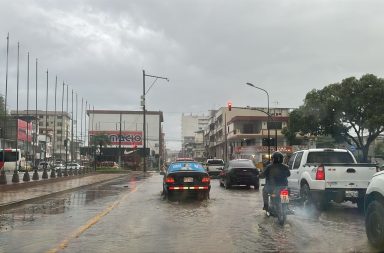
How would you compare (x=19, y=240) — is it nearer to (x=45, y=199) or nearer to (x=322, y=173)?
(x=322, y=173)

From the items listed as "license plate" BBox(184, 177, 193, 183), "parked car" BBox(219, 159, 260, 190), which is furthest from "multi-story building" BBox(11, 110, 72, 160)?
"license plate" BBox(184, 177, 193, 183)

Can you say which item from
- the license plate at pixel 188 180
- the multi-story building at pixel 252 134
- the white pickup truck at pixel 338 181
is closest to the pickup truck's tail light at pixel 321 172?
the white pickup truck at pixel 338 181

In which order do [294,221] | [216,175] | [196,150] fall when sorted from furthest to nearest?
[196,150] → [216,175] → [294,221]

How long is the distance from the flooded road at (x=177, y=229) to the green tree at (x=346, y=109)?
110 feet

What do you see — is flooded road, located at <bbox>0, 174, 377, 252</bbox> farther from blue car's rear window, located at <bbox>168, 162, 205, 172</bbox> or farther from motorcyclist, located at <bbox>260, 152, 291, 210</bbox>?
blue car's rear window, located at <bbox>168, 162, 205, 172</bbox>

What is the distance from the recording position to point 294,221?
40.5ft

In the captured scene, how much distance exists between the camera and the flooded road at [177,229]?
8.88m

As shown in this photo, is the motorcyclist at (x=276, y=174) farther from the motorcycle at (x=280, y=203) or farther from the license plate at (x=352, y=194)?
the license plate at (x=352, y=194)

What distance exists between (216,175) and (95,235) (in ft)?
109

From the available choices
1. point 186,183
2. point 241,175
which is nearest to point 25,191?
point 186,183

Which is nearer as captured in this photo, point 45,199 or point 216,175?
point 45,199

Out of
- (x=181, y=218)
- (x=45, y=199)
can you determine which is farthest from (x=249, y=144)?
(x=181, y=218)

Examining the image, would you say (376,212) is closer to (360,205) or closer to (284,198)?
(284,198)

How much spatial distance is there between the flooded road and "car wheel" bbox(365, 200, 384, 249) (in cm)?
19
